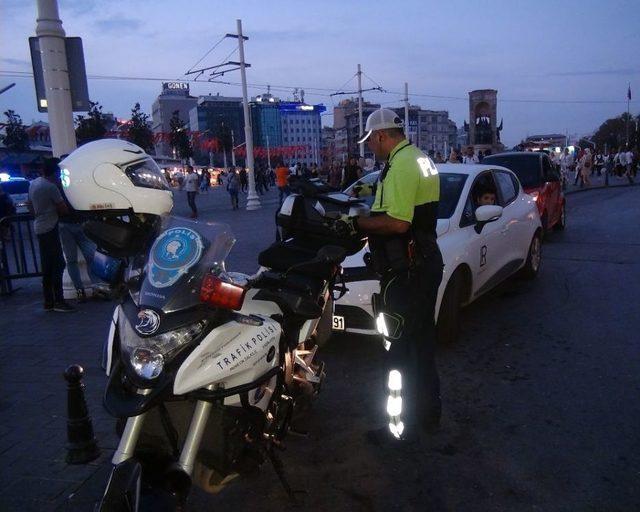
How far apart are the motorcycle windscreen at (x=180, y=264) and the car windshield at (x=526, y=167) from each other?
30.8 ft

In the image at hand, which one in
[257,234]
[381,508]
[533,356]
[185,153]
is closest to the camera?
[381,508]

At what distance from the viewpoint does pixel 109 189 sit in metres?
2.42

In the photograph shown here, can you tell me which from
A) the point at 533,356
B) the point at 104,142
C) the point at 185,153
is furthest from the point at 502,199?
the point at 185,153

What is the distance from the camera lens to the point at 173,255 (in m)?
2.27

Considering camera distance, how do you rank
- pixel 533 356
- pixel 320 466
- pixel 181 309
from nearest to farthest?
pixel 181 309, pixel 320 466, pixel 533 356

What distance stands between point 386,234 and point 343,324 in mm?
1699

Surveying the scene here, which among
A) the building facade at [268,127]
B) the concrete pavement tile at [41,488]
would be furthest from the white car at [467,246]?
the building facade at [268,127]

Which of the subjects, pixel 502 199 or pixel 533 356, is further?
pixel 502 199

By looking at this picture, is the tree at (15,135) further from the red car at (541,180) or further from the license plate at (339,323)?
the license plate at (339,323)


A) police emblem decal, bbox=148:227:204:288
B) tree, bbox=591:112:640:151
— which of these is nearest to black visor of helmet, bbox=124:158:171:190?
police emblem decal, bbox=148:227:204:288

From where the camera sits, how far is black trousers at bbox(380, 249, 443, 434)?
3.42 meters

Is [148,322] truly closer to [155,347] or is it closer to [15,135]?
[155,347]

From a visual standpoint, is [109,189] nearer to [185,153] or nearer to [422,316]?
[422,316]

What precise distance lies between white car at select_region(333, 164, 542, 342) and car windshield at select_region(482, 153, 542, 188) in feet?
11.8
